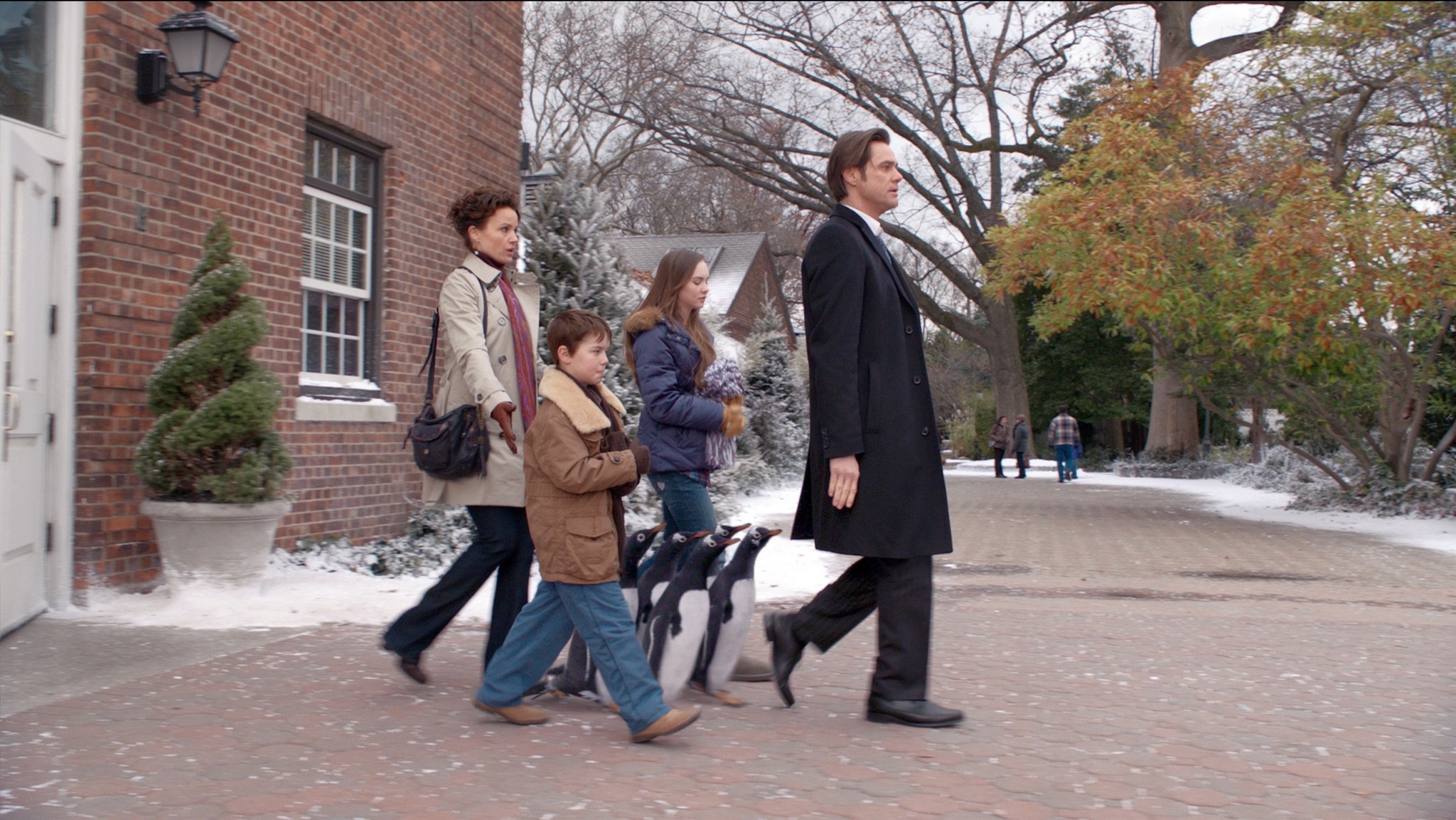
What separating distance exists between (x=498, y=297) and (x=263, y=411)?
2441 mm

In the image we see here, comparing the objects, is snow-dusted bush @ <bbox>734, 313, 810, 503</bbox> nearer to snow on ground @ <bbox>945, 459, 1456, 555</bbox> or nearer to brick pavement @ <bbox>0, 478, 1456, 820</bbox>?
snow on ground @ <bbox>945, 459, 1456, 555</bbox>

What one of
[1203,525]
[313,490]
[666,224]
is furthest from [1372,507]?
[666,224]

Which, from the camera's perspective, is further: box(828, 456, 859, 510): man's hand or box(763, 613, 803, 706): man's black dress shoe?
box(763, 613, 803, 706): man's black dress shoe

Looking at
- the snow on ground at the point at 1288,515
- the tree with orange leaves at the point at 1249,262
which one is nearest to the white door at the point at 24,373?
the tree with orange leaves at the point at 1249,262

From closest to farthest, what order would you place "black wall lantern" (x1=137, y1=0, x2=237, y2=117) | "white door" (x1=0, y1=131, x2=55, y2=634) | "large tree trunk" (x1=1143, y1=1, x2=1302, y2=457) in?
"white door" (x1=0, y1=131, x2=55, y2=634)
"black wall lantern" (x1=137, y1=0, x2=237, y2=117)
"large tree trunk" (x1=1143, y1=1, x2=1302, y2=457)

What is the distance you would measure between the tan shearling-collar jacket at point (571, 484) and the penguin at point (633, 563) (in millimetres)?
516

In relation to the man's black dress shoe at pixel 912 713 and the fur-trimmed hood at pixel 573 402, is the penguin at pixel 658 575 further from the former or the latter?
the man's black dress shoe at pixel 912 713

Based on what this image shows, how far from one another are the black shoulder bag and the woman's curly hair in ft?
2.37

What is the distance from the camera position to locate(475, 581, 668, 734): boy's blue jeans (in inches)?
155

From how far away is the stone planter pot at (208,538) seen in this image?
6.36 meters

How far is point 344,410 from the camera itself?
329 inches

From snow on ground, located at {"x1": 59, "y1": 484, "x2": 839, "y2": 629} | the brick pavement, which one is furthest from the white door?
the brick pavement

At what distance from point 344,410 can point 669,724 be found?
16.9 feet

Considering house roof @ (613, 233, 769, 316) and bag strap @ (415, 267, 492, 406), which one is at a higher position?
house roof @ (613, 233, 769, 316)
